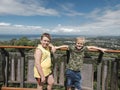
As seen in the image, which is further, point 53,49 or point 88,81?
point 88,81

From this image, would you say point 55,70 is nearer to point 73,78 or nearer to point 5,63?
point 73,78

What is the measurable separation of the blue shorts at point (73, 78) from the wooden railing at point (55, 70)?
41 centimetres

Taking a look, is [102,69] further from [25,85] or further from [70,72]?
[25,85]

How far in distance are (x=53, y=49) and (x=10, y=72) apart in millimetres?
1654

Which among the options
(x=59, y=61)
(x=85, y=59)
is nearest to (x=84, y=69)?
(x=85, y=59)

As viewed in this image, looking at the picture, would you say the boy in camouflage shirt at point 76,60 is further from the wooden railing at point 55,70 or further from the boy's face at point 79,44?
the wooden railing at point 55,70

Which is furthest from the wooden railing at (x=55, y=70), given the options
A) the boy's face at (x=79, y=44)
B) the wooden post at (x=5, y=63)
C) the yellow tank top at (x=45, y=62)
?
the yellow tank top at (x=45, y=62)

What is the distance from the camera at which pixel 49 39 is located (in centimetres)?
416

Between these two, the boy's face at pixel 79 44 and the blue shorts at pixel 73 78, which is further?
the blue shorts at pixel 73 78

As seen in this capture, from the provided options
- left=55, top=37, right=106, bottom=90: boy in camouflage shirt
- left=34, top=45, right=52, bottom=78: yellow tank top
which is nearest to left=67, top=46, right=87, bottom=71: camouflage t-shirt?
left=55, top=37, right=106, bottom=90: boy in camouflage shirt

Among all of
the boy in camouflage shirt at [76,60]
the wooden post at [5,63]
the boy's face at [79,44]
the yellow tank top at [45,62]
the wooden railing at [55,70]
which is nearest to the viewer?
the yellow tank top at [45,62]

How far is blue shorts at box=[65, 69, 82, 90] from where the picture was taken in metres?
A: 4.70

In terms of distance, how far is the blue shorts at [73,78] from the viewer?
4703 millimetres

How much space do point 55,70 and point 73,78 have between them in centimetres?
71
